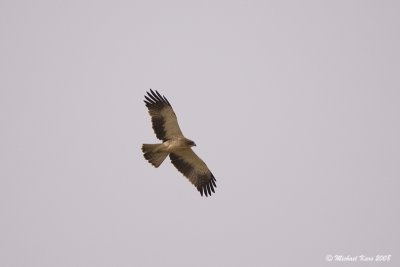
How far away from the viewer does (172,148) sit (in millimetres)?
11203

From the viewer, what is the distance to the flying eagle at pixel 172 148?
10984mm

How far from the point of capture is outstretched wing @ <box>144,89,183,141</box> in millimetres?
11297

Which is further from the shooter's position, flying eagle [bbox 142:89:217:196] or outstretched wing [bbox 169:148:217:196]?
outstretched wing [bbox 169:148:217:196]

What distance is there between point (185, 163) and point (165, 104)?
174 centimetres

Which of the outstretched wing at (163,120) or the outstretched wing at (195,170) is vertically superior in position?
the outstretched wing at (163,120)

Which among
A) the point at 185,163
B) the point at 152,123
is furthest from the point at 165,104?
the point at 185,163

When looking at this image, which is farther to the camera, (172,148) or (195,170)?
(195,170)

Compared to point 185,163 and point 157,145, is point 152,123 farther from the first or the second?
point 185,163

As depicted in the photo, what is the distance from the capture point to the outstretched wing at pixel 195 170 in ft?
38.5

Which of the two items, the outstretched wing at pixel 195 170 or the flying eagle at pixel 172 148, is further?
the outstretched wing at pixel 195 170

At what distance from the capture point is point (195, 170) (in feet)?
39.3

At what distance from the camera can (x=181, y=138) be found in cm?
1125

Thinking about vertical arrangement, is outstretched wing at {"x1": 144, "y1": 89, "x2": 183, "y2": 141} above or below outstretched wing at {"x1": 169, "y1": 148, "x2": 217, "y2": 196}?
above

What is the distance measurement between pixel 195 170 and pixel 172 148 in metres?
1.15
